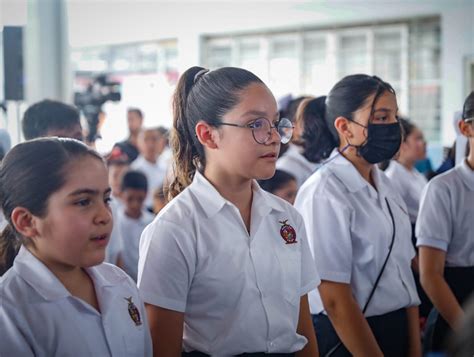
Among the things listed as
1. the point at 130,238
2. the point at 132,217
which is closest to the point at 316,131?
the point at 130,238

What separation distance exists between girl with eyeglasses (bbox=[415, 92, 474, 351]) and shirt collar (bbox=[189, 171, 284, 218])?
724 millimetres

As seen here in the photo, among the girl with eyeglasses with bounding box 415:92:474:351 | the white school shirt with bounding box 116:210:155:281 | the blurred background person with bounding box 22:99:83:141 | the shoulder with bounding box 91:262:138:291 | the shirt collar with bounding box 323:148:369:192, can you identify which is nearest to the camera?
the shoulder with bounding box 91:262:138:291

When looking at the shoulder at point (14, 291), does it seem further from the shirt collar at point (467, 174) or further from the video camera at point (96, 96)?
the video camera at point (96, 96)

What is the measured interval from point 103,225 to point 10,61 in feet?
8.34

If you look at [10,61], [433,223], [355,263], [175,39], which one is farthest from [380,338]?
[175,39]

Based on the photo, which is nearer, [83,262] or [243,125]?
[83,262]

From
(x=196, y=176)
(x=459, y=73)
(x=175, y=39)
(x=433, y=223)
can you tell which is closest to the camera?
(x=196, y=176)

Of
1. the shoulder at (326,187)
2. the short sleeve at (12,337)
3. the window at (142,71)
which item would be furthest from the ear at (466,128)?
the window at (142,71)

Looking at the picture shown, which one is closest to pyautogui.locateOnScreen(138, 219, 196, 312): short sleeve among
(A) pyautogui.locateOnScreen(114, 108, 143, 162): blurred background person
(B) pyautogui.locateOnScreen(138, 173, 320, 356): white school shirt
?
(B) pyautogui.locateOnScreen(138, 173, 320, 356): white school shirt

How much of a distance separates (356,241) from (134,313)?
79 cm

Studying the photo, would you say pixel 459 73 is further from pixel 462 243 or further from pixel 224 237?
pixel 224 237

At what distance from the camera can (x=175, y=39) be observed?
409 inches

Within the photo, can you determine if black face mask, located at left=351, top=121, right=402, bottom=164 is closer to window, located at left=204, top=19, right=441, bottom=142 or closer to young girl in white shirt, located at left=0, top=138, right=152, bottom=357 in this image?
young girl in white shirt, located at left=0, top=138, right=152, bottom=357

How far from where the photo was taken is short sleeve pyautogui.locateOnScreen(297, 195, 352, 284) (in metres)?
1.90
